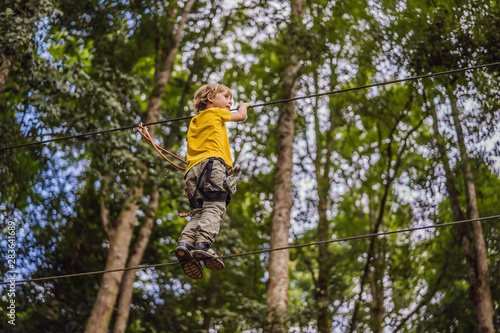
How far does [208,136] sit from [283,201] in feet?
15.4

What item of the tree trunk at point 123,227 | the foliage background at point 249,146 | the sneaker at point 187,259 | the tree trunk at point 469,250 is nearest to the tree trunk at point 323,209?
the foliage background at point 249,146

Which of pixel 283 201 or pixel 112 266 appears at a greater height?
pixel 283 201

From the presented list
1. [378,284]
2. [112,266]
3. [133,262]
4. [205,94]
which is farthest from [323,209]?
[205,94]

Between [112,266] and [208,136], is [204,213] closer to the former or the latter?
[208,136]

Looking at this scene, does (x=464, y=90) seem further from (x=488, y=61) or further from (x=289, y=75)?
(x=289, y=75)

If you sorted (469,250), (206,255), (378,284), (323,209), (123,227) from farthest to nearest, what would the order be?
(323,209)
(378,284)
(123,227)
(469,250)
(206,255)

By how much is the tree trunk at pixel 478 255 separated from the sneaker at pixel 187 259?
19.7ft

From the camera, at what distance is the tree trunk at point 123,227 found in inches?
315

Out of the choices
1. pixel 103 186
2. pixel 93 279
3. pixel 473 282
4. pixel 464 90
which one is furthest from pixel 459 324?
pixel 93 279

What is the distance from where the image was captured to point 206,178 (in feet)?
11.3

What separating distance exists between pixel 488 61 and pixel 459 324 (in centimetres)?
454

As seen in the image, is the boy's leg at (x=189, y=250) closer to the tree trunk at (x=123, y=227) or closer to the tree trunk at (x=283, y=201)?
the tree trunk at (x=283, y=201)

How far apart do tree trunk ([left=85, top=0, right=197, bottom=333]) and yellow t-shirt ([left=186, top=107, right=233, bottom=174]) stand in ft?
15.6

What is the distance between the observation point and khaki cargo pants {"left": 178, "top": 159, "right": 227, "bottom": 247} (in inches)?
133
